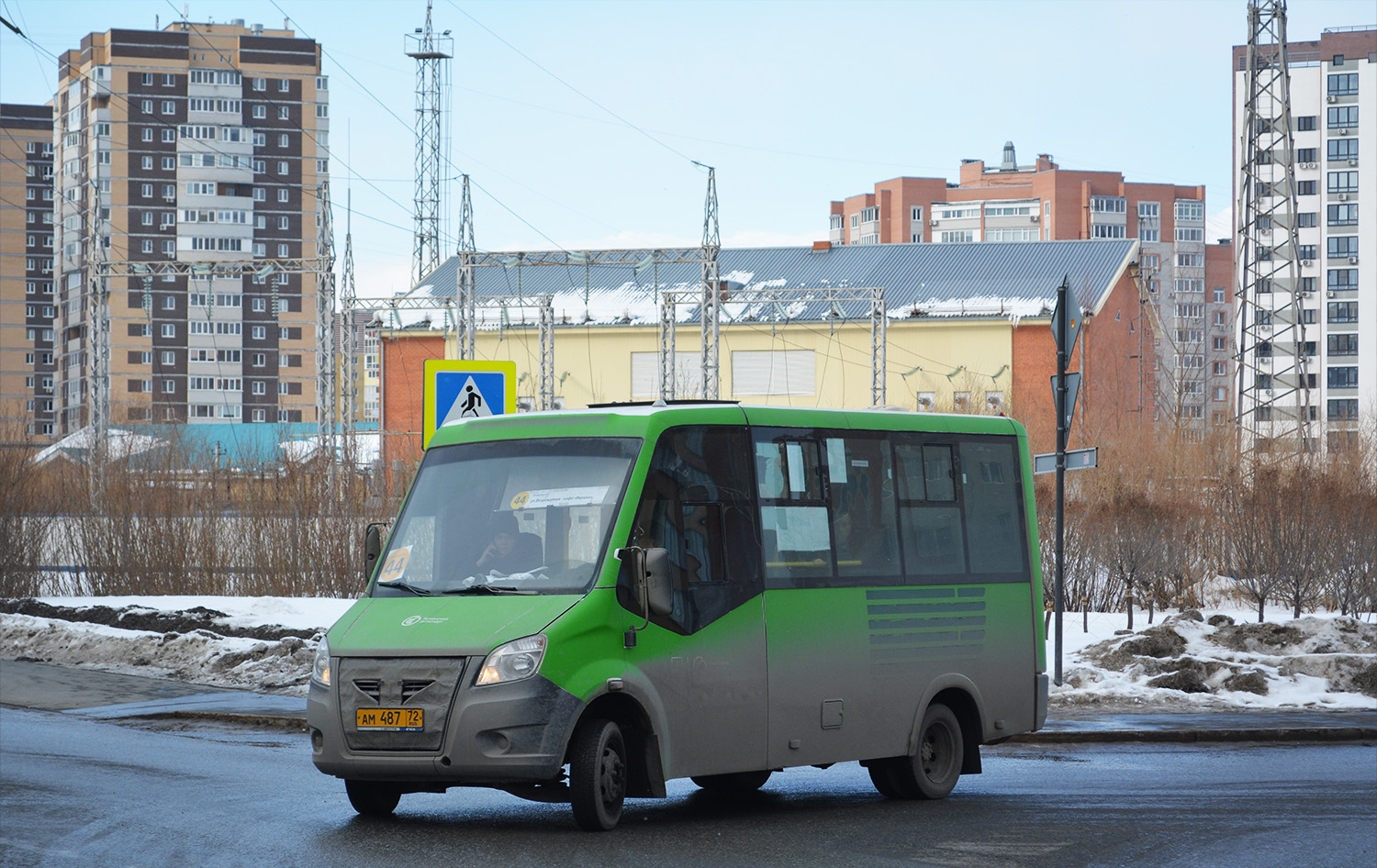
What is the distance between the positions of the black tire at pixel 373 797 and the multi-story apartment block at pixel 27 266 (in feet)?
488

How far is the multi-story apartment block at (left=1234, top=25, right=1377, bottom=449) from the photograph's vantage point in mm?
129250

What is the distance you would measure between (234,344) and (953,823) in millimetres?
134889

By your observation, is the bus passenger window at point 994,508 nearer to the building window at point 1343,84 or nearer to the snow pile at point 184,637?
the snow pile at point 184,637

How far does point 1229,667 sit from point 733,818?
903cm

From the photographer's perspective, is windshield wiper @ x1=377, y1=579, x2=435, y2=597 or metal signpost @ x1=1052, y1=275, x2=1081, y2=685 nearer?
windshield wiper @ x1=377, y1=579, x2=435, y2=597

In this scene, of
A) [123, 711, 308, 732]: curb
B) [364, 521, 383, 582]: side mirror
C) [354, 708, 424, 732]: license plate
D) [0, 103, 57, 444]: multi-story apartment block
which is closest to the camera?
[354, 708, 424, 732]: license plate

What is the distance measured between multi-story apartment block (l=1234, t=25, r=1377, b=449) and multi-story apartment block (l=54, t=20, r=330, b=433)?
264 feet

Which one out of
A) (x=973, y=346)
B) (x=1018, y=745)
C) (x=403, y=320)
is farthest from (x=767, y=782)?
(x=403, y=320)

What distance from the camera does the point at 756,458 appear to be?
10.2 m

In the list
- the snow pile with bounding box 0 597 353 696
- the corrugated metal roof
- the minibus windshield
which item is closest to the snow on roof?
the snow pile with bounding box 0 597 353 696

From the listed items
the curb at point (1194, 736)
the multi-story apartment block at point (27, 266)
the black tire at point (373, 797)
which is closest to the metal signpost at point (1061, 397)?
the curb at point (1194, 736)

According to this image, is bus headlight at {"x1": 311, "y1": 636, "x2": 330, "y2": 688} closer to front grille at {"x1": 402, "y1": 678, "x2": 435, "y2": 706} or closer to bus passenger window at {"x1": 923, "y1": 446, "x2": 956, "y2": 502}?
front grille at {"x1": 402, "y1": 678, "x2": 435, "y2": 706}

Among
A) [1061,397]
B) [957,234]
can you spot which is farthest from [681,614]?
[957,234]

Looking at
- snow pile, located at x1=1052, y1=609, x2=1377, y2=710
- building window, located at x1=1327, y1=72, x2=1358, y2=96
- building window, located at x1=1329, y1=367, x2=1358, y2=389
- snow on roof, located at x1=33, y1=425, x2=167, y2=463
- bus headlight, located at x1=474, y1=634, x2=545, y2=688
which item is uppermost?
building window, located at x1=1327, y1=72, x2=1358, y2=96
